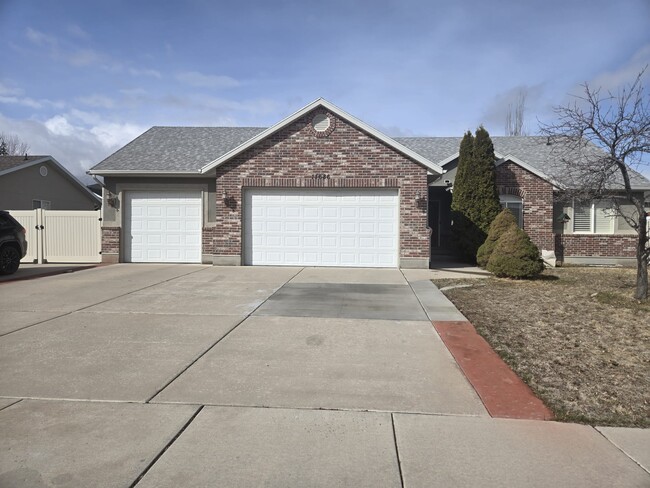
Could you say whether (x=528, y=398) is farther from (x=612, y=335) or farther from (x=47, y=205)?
(x=47, y=205)

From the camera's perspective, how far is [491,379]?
462 centimetres

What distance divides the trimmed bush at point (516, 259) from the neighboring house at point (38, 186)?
19.5 m

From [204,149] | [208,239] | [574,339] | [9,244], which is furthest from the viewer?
[204,149]

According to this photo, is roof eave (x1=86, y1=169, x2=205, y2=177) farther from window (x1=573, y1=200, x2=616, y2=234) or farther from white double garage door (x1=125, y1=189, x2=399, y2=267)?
window (x1=573, y1=200, x2=616, y2=234)

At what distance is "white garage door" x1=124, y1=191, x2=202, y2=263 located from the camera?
49.5ft

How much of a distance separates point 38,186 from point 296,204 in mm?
14886

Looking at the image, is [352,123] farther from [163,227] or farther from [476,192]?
[163,227]

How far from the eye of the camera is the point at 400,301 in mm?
8500

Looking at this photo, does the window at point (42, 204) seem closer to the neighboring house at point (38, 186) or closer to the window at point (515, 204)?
the neighboring house at point (38, 186)

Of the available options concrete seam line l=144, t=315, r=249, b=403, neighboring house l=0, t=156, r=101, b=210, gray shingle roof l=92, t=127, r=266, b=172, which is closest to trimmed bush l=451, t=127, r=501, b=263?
gray shingle roof l=92, t=127, r=266, b=172

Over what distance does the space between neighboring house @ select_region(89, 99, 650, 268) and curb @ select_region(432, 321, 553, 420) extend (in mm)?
7667

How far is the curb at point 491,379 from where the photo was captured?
3910 mm

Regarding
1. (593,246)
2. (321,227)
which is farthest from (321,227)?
(593,246)

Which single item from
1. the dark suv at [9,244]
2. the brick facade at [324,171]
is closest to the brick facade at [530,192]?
the brick facade at [324,171]
